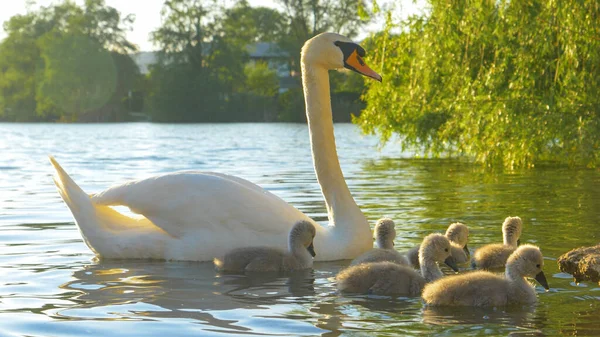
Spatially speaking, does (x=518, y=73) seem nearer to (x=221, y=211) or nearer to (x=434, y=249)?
(x=221, y=211)

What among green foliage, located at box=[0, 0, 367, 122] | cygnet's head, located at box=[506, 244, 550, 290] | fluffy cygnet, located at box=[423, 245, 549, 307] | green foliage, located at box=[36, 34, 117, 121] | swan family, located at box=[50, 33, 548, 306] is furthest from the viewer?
green foliage, located at box=[36, 34, 117, 121]

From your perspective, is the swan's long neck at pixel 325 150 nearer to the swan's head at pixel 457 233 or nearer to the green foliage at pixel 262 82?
the swan's head at pixel 457 233

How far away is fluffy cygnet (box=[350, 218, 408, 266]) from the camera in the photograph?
6746mm

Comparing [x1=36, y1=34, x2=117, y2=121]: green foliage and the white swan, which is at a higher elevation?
[x1=36, y1=34, x2=117, y2=121]: green foliage

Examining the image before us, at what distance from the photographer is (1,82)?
101875mm

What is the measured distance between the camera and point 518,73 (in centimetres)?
1596

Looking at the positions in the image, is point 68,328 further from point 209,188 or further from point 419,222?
point 419,222

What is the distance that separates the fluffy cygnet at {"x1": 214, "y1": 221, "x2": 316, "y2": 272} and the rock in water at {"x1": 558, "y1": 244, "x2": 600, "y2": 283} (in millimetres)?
1697

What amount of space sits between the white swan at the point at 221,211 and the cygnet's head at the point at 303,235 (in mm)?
291

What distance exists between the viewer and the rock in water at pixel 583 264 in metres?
6.32

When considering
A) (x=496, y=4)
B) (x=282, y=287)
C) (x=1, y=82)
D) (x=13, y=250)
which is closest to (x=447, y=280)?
(x=282, y=287)

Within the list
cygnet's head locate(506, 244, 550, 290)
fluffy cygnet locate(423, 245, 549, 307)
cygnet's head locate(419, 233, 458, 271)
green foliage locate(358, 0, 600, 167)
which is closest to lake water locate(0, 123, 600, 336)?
fluffy cygnet locate(423, 245, 549, 307)

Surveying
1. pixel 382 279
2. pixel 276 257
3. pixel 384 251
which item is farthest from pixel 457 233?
pixel 382 279

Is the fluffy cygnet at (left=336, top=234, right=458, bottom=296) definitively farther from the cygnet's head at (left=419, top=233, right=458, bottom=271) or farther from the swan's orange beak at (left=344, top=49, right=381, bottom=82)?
the swan's orange beak at (left=344, top=49, right=381, bottom=82)
